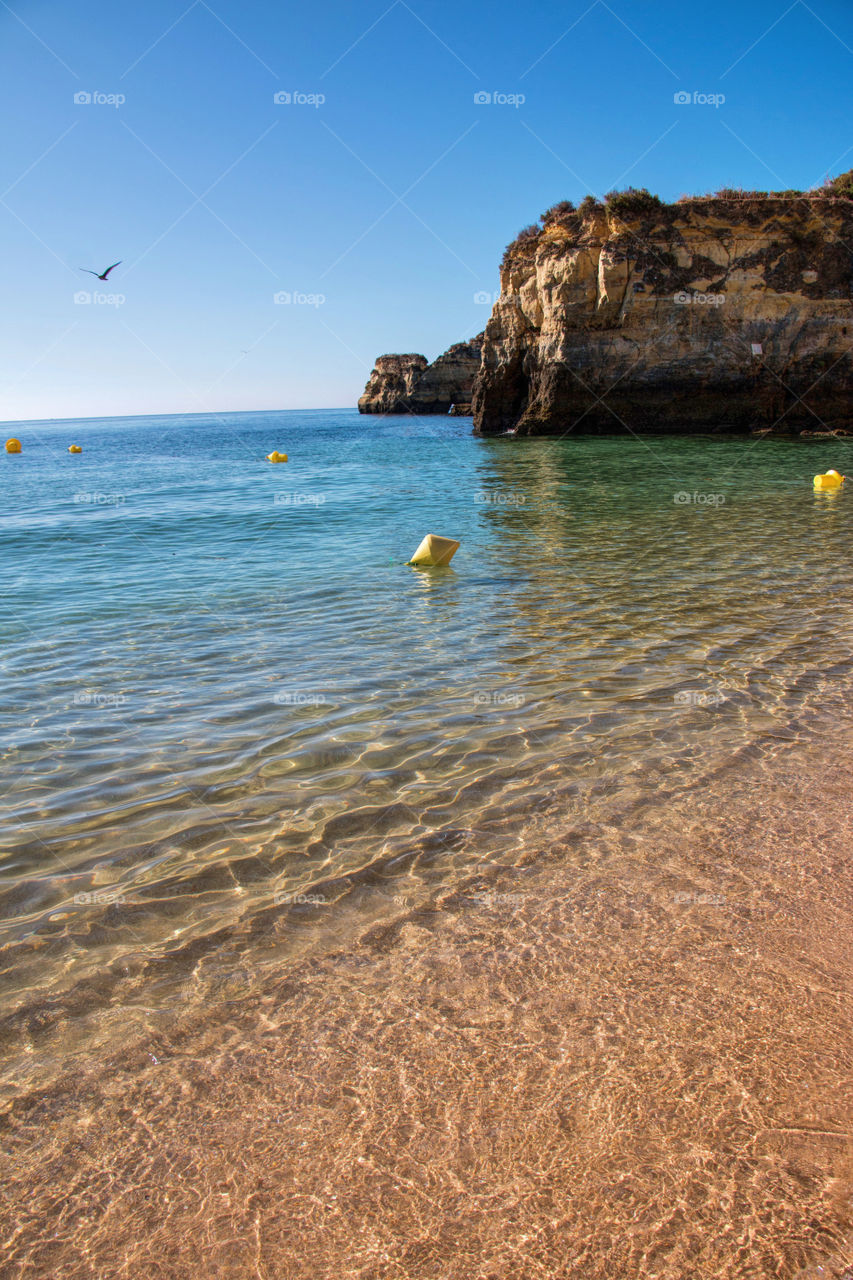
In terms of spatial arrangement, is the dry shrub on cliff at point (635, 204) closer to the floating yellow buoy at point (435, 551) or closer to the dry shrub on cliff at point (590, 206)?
the dry shrub on cliff at point (590, 206)

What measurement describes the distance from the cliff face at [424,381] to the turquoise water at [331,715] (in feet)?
234

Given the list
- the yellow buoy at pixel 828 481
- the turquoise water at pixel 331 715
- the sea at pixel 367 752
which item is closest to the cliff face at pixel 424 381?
the yellow buoy at pixel 828 481

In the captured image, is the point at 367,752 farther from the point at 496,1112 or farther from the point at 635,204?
the point at 635,204

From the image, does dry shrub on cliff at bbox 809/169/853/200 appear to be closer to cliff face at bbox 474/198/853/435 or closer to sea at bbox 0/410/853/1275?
cliff face at bbox 474/198/853/435

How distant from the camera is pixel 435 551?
11.8 meters

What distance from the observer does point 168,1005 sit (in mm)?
2961

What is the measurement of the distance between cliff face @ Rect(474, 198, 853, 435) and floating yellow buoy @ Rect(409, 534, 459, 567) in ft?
89.9

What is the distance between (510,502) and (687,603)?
34.8ft

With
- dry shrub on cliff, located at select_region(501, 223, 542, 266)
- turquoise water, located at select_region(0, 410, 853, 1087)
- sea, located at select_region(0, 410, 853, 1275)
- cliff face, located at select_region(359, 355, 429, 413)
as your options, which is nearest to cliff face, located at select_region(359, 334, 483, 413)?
cliff face, located at select_region(359, 355, 429, 413)

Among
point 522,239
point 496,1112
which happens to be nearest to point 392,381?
point 522,239

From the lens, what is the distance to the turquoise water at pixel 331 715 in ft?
11.5

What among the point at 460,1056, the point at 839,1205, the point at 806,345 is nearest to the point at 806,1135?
Result: the point at 839,1205

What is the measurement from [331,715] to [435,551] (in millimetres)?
6376

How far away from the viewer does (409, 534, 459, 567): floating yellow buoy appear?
11.8 meters
